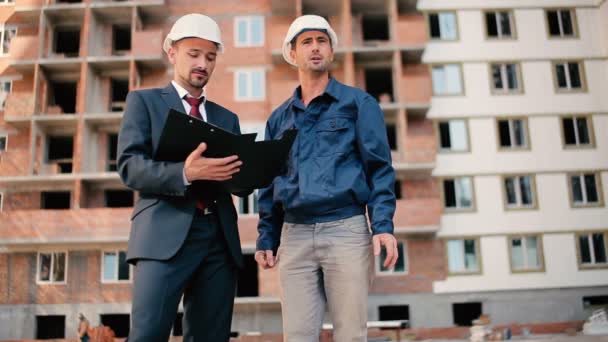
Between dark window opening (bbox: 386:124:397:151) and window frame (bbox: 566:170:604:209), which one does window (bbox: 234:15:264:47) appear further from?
window frame (bbox: 566:170:604:209)

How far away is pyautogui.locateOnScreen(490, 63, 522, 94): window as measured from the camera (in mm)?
23656

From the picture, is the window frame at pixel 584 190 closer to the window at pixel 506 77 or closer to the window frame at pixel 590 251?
the window frame at pixel 590 251

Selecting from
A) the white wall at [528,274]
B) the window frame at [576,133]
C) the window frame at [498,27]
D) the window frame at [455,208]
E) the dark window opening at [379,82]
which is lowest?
the white wall at [528,274]

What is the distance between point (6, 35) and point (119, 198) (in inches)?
385

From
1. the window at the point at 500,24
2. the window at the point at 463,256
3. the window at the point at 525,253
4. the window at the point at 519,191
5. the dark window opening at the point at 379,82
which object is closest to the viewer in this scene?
the window at the point at 463,256

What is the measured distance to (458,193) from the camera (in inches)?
884

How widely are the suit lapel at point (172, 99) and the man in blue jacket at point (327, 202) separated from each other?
86 cm

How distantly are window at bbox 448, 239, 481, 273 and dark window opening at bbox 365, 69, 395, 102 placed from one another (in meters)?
7.73

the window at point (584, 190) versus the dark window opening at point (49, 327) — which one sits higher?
the window at point (584, 190)

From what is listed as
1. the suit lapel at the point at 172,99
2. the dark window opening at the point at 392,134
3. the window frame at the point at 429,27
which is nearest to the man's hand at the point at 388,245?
the suit lapel at the point at 172,99

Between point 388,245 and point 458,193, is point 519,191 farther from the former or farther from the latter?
point 388,245

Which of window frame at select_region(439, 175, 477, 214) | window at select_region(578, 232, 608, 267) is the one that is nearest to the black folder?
window frame at select_region(439, 175, 477, 214)

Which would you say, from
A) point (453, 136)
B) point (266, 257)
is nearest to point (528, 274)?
point (453, 136)

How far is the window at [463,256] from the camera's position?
2167 centimetres
